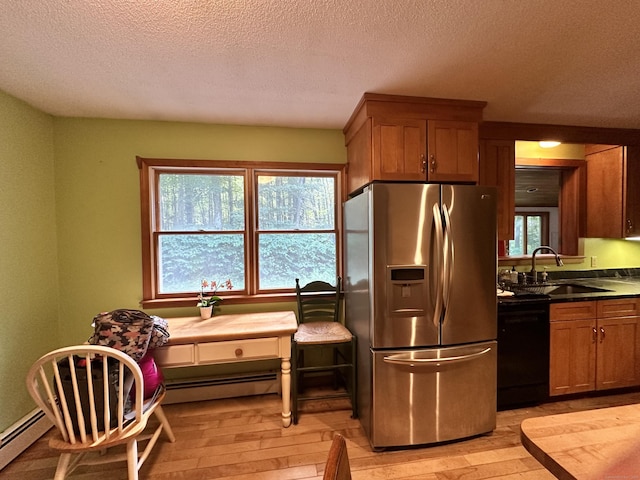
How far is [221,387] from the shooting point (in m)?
2.52

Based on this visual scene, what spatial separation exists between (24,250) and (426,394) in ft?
9.96

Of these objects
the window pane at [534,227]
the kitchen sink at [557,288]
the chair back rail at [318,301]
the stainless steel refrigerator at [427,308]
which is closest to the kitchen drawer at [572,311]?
the kitchen sink at [557,288]

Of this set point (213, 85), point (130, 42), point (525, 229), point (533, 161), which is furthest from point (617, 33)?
point (525, 229)

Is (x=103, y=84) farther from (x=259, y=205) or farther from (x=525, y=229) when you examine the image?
(x=525, y=229)

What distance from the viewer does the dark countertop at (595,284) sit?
2253 mm

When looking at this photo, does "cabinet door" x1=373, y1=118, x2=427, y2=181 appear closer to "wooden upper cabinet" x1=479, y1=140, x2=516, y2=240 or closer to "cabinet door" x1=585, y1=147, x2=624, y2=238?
"wooden upper cabinet" x1=479, y1=140, x2=516, y2=240

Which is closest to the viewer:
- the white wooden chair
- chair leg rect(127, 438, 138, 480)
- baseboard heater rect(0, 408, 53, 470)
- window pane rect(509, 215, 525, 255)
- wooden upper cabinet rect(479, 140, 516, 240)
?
the white wooden chair

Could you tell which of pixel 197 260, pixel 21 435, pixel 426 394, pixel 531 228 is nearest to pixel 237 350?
pixel 197 260

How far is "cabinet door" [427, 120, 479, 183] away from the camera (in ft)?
6.63

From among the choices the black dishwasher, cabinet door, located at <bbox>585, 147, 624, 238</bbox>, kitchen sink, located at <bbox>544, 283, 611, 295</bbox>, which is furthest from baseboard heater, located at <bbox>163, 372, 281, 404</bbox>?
cabinet door, located at <bbox>585, 147, 624, 238</bbox>

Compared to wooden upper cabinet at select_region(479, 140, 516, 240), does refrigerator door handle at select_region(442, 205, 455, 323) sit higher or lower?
lower

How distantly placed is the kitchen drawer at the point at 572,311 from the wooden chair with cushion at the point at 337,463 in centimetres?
239

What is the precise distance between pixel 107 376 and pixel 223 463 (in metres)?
0.97

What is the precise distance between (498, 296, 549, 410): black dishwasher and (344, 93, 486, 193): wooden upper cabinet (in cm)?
114
